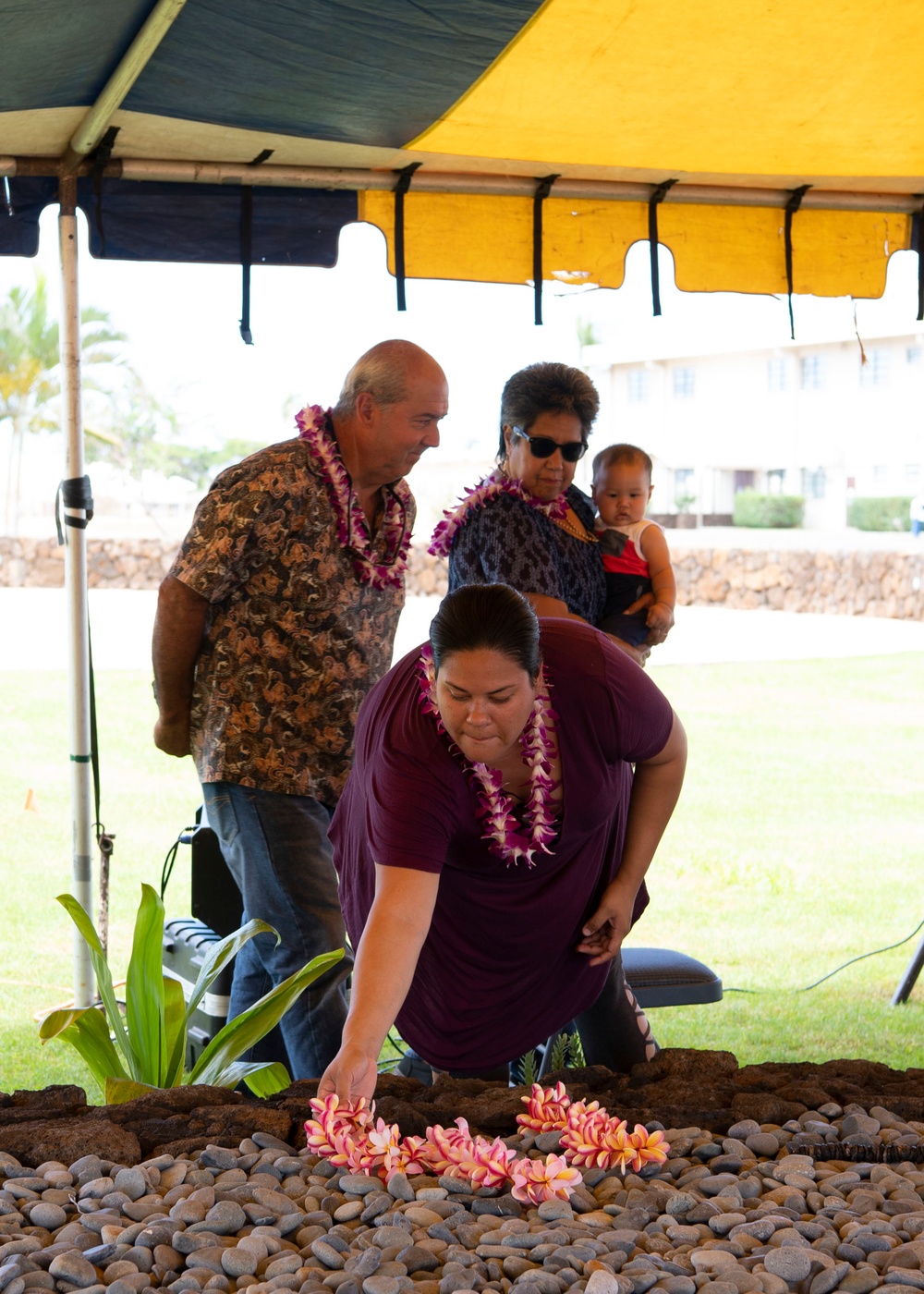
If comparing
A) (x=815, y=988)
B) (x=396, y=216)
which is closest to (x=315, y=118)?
(x=396, y=216)

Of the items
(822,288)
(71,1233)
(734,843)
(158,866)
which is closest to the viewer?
(71,1233)

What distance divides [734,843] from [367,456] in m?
5.43

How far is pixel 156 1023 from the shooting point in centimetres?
220

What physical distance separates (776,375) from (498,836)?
3872 centimetres

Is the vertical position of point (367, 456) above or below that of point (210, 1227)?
above

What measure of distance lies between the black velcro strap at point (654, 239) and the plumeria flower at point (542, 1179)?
268cm

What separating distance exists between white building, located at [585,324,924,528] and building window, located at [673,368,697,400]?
1.1 inches

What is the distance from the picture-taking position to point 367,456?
2.80 metres

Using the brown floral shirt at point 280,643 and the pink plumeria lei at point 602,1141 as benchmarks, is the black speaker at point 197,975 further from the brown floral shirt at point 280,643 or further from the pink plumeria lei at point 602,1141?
the pink plumeria lei at point 602,1141

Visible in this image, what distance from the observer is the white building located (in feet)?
117

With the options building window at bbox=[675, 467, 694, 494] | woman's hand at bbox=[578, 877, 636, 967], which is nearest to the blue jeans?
woman's hand at bbox=[578, 877, 636, 967]

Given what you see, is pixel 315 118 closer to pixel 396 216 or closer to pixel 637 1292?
pixel 396 216

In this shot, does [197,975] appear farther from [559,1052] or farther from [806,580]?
[806,580]

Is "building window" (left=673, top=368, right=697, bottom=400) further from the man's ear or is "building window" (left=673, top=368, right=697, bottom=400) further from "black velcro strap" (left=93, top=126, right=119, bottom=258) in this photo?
the man's ear
